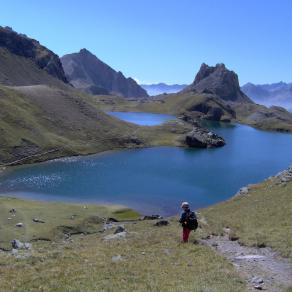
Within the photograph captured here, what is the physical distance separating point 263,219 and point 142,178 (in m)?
85.6

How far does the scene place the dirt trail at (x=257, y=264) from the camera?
24.2 m

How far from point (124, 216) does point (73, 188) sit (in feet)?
105

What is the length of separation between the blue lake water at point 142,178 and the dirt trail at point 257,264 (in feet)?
186

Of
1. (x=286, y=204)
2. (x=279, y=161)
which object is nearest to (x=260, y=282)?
(x=286, y=204)

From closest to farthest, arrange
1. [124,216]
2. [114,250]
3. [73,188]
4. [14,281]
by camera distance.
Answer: [14,281] → [114,250] → [124,216] → [73,188]

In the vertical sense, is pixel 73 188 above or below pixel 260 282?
below

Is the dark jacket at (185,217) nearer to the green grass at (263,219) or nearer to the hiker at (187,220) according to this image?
the hiker at (187,220)

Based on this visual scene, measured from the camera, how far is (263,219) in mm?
43750

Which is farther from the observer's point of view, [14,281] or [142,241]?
[142,241]

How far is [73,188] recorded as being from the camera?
112 metres

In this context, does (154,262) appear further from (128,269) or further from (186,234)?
(186,234)

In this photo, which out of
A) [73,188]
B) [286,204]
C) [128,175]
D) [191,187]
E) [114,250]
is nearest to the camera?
[114,250]

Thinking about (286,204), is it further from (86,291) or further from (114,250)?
(86,291)

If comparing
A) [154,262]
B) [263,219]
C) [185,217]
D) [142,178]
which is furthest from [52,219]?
[142,178]
